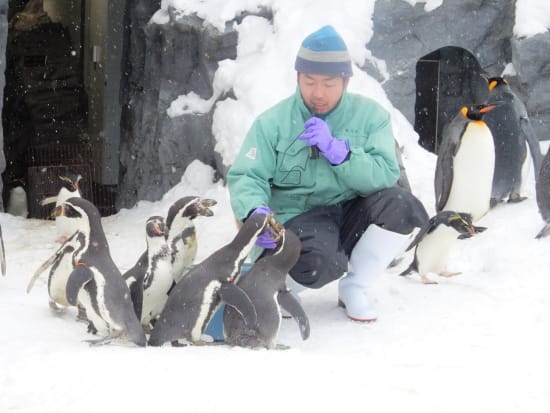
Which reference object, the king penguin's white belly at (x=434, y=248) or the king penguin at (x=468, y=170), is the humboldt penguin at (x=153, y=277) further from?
the king penguin at (x=468, y=170)

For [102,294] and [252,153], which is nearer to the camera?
[102,294]

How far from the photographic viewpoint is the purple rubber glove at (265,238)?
2.72 m

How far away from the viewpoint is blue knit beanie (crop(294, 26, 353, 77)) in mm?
2902

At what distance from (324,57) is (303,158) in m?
0.39

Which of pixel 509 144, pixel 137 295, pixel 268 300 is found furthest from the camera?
pixel 509 144

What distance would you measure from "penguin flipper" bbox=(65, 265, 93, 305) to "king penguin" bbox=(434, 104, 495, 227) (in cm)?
254

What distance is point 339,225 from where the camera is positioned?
10.3 feet

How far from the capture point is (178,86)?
6605 mm

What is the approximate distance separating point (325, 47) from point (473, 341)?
121cm

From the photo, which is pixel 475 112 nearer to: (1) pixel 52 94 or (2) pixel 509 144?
(2) pixel 509 144

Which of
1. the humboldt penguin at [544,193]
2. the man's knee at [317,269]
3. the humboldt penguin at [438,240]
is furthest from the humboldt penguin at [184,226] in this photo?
the humboldt penguin at [544,193]

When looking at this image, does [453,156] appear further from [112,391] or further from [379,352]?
[112,391]

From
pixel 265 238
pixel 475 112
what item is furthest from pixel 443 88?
pixel 265 238

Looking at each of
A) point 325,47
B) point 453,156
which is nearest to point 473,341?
point 325,47
